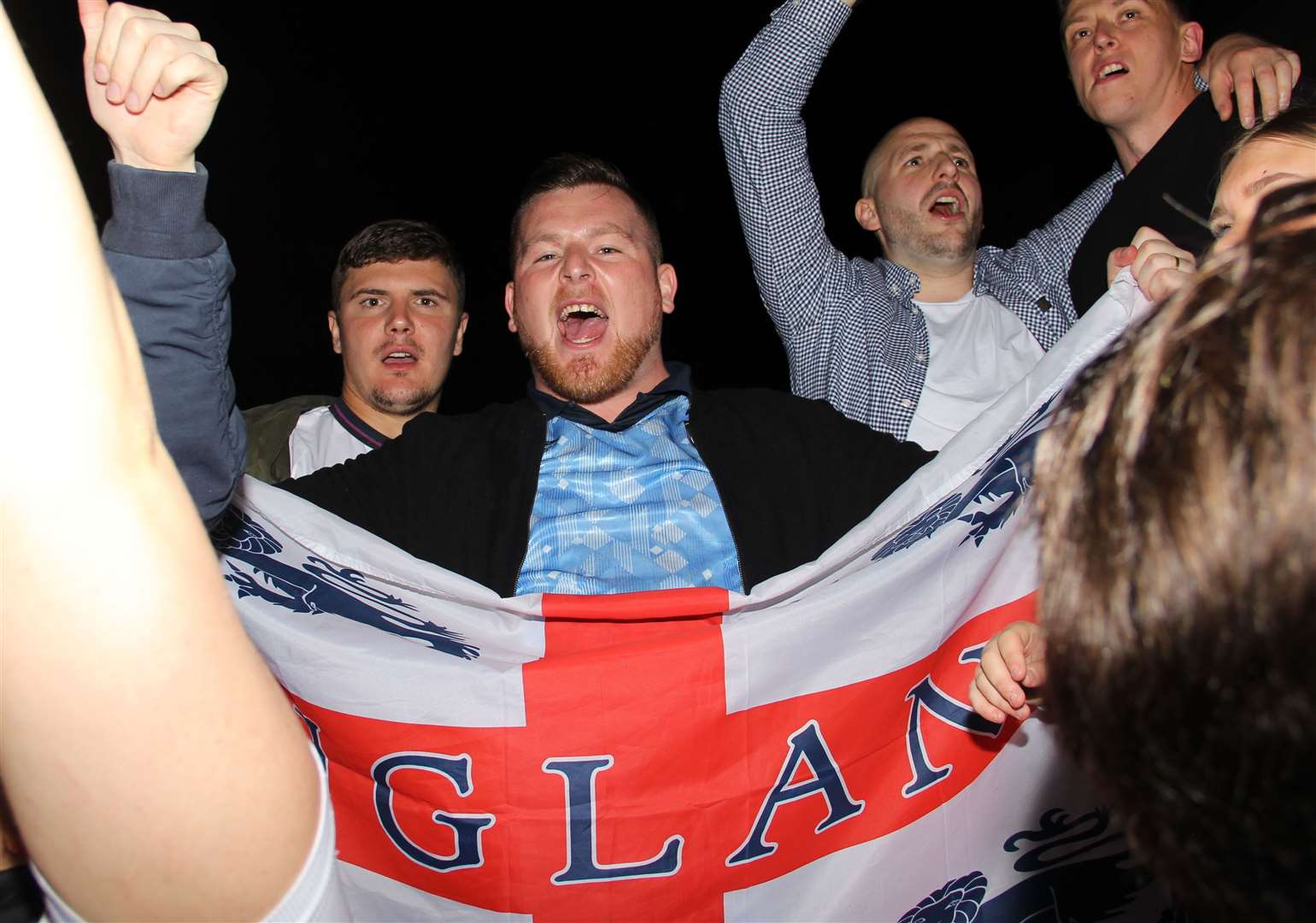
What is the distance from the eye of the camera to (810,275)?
2004 mm

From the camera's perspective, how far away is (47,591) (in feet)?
1.15

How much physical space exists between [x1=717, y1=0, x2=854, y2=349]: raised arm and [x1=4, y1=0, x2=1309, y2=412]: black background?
4.53 ft

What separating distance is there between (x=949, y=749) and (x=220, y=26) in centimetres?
283

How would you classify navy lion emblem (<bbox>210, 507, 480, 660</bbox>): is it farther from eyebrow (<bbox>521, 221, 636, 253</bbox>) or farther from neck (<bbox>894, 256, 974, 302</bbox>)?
neck (<bbox>894, 256, 974, 302</bbox>)

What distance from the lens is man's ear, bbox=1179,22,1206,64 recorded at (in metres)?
2.00

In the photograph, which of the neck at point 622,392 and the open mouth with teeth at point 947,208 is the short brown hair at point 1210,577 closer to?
the neck at point 622,392

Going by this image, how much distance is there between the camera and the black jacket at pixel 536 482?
1483mm

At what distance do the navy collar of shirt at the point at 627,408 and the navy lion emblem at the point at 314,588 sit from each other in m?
0.57

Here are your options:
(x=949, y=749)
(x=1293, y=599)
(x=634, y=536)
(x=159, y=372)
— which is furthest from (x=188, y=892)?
(x=634, y=536)

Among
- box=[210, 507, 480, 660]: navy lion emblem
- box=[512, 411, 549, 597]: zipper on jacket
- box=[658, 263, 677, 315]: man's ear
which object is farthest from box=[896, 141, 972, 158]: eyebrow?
box=[210, 507, 480, 660]: navy lion emblem

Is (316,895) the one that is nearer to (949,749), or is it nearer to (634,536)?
(949,749)

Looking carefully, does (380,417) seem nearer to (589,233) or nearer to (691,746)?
(589,233)

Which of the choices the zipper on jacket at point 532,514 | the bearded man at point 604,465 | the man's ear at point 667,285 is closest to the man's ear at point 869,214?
the man's ear at point 667,285

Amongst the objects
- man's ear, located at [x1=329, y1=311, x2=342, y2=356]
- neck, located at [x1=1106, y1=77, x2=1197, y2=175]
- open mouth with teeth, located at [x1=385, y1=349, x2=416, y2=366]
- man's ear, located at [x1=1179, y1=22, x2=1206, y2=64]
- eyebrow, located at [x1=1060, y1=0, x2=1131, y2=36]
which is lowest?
open mouth with teeth, located at [x1=385, y1=349, x2=416, y2=366]
